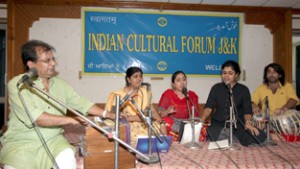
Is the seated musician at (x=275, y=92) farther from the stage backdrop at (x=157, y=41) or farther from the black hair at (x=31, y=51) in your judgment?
the black hair at (x=31, y=51)

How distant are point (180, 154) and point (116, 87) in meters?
2.75

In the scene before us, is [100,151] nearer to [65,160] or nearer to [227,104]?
[65,160]

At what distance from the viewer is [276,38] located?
534cm

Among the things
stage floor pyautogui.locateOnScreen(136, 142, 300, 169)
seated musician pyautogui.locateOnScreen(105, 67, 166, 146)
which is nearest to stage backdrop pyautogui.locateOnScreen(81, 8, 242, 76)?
seated musician pyautogui.locateOnScreen(105, 67, 166, 146)

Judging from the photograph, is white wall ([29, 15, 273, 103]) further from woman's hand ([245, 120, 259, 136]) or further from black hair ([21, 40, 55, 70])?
black hair ([21, 40, 55, 70])

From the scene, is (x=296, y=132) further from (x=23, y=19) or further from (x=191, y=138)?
(x=23, y=19)

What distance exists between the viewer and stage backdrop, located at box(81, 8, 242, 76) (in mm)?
4980

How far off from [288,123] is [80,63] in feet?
11.8

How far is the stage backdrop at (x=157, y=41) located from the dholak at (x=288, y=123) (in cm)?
194

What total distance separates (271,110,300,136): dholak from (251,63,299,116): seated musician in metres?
0.68

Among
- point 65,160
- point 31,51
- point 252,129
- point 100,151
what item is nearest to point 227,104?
point 252,129

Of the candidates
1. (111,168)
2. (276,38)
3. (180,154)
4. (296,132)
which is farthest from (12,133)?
(276,38)

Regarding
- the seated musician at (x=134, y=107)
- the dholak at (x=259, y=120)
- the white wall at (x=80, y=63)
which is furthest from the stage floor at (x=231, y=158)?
the white wall at (x=80, y=63)

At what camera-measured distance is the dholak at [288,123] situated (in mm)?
3340
